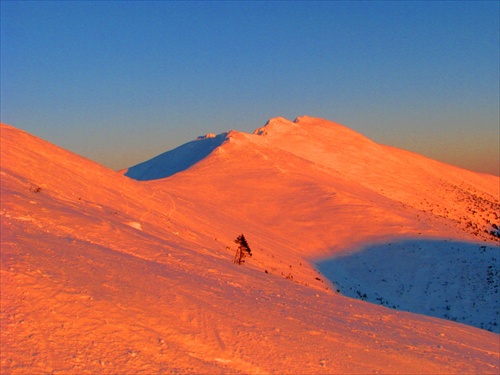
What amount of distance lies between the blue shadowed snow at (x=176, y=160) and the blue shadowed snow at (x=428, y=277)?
34408mm

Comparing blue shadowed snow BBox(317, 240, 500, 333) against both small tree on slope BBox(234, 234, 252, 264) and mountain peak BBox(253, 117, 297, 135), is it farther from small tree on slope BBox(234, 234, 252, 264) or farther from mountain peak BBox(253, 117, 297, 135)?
mountain peak BBox(253, 117, 297, 135)

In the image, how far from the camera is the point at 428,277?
25.5m

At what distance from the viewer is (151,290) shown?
8.45 m

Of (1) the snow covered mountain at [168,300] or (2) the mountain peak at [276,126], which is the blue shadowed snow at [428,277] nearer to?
(1) the snow covered mountain at [168,300]

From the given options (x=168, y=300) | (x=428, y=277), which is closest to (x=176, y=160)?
(x=428, y=277)

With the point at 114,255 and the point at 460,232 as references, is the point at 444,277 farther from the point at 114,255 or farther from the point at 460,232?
the point at 114,255

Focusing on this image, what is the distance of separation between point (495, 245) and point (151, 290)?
27892 mm

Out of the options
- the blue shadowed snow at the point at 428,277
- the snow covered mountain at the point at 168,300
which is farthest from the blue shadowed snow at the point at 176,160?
the blue shadowed snow at the point at 428,277

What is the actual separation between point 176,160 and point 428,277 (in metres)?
49.0

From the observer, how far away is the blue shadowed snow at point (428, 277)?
2170cm

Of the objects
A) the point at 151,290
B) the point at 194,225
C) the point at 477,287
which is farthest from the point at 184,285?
the point at 477,287

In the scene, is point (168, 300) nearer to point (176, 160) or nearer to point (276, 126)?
point (176, 160)

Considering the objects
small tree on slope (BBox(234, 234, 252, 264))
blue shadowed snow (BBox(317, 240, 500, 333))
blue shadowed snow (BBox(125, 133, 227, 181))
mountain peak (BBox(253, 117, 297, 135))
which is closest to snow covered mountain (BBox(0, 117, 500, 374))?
blue shadowed snow (BBox(317, 240, 500, 333))

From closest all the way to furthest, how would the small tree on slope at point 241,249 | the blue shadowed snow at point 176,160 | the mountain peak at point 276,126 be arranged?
the small tree on slope at point 241,249, the blue shadowed snow at point 176,160, the mountain peak at point 276,126
